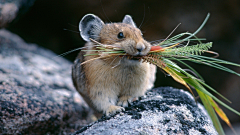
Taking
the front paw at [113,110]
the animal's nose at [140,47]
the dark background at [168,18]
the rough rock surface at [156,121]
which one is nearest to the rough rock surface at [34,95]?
the dark background at [168,18]

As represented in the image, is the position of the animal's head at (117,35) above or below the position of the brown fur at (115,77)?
above

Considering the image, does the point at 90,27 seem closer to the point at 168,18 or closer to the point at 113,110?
the point at 113,110

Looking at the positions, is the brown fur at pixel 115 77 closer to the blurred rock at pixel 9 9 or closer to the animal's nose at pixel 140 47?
the animal's nose at pixel 140 47

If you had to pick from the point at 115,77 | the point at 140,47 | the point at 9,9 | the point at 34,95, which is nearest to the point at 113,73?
the point at 115,77

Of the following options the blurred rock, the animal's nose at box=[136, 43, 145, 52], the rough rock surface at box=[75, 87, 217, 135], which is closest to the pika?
the animal's nose at box=[136, 43, 145, 52]

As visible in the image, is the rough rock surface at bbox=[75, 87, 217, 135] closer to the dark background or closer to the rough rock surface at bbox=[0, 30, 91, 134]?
the rough rock surface at bbox=[0, 30, 91, 134]

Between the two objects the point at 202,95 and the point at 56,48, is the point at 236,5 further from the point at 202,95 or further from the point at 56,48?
the point at 56,48
